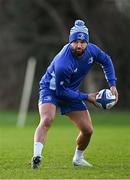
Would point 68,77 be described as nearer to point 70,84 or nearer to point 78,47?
point 70,84

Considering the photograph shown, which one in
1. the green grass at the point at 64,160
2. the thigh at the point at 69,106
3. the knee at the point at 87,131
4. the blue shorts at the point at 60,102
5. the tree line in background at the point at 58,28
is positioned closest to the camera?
the green grass at the point at 64,160

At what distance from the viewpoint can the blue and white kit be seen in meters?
13.6

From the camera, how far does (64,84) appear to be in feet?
44.8

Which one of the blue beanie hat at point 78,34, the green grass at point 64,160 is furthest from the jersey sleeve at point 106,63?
the green grass at point 64,160

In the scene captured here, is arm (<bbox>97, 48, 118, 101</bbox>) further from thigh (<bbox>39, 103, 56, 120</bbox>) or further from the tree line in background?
the tree line in background

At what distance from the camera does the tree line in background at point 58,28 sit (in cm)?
4872

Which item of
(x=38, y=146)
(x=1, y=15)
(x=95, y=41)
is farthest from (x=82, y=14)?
(x=38, y=146)

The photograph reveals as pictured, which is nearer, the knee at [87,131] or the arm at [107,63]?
the arm at [107,63]

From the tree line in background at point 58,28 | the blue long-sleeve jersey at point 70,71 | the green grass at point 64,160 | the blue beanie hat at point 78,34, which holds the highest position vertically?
the tree line in background at point 58,28

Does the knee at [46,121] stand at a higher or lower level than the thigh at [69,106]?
lower

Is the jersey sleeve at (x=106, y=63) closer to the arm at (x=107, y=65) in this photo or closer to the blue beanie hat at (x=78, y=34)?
the arm at (x=107, y=65)

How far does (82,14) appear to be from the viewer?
48031mm

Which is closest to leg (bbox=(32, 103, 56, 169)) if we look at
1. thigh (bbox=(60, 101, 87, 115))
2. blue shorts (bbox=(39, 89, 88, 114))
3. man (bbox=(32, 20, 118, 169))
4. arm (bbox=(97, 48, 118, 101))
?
man (bbox=(32, 20, 118, 169))

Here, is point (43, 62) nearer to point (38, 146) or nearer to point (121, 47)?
point (121, 47)
